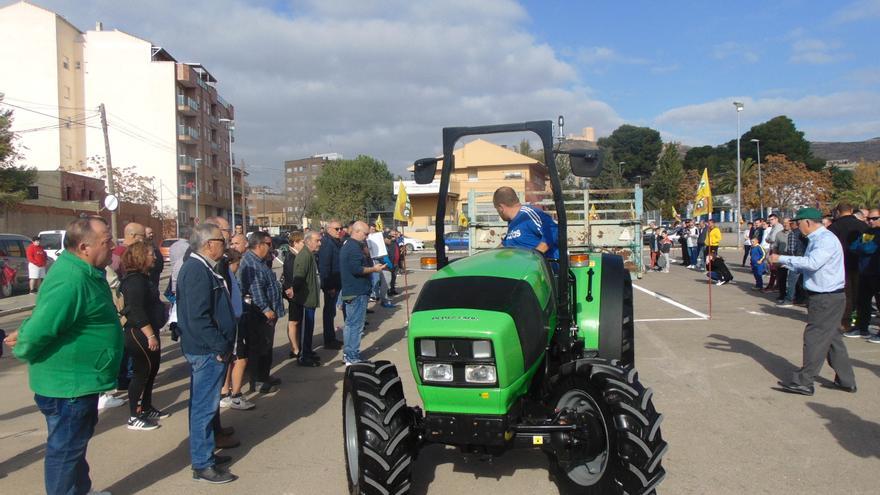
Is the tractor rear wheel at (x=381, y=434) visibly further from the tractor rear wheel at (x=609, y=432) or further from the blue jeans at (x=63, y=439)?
the blue jeans at (x=63, y=439)

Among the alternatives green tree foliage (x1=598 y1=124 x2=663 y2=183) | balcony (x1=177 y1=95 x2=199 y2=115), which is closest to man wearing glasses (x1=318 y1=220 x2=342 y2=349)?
balcony (x1=177 y1=95 x2=199 y2=115)

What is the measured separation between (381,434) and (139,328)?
312cm

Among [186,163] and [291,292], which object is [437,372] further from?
[186,163]

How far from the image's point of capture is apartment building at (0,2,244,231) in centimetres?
4881

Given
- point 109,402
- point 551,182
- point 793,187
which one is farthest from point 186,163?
point 551,182

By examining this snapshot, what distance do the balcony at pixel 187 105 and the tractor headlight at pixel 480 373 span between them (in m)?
60.9

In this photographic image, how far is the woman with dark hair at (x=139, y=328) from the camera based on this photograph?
220 inches

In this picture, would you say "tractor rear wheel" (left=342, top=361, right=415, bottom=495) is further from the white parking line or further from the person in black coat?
the white parking line

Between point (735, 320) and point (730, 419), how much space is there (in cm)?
575

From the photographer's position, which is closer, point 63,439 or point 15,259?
point 63,439

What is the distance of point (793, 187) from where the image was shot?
46188 millimetres

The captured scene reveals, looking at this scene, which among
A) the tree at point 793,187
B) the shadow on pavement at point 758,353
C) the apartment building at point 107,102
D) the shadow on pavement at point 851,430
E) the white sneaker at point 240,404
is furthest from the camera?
the apartment building at point 107,102

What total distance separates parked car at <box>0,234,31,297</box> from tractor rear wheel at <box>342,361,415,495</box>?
656 inches

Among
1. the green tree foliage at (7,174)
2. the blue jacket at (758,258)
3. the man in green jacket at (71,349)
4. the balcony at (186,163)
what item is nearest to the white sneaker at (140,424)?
the man in green jacket at (71,349)
